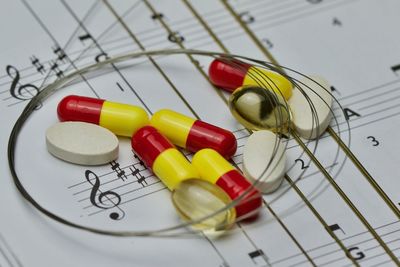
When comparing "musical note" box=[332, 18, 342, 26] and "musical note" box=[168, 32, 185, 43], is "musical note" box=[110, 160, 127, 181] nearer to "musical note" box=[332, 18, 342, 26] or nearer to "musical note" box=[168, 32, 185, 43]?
"musical note" box=[168, 32, 185, 43]

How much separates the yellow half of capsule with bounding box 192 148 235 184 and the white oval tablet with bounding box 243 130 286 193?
33 mm

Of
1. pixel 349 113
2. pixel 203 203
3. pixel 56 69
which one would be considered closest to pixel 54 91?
pixel 56 69

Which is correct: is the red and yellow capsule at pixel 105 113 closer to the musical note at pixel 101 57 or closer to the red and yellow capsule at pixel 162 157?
the red and yellow capsule at pixel 162 157

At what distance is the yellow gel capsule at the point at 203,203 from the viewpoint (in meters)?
1.06

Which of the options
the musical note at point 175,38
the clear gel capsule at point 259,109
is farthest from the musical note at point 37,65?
the clear gel capsule at point 259,109


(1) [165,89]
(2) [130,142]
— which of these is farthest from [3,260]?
(1) [165,89]

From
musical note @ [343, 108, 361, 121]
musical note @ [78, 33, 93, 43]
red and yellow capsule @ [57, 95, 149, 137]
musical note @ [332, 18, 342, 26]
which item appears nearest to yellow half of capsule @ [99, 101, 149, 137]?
red and yellow capsule @ [57, 95, 149, 137]

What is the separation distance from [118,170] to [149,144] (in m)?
0.07

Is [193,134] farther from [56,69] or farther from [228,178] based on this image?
[56,69]

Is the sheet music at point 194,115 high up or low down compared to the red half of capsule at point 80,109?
down

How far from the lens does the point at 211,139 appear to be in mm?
1146

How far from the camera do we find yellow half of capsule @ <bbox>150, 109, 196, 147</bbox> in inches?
45.6

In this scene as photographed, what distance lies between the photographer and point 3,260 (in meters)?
1.05

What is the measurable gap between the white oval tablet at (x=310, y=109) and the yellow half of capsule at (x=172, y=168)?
22 cm
